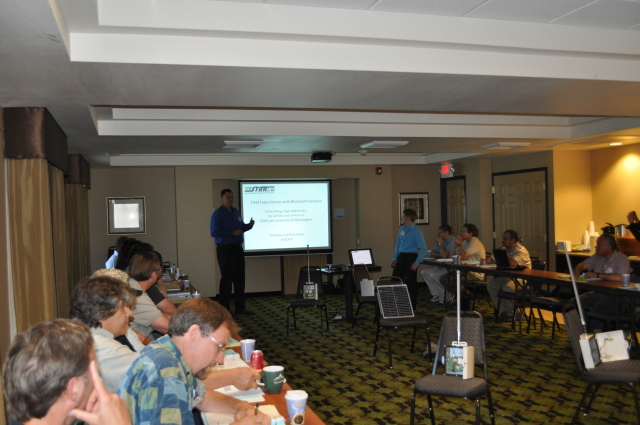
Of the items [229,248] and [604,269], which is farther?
[229,248]

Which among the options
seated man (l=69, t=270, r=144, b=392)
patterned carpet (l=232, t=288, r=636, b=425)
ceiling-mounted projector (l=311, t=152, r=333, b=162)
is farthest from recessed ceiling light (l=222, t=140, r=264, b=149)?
seated man (l=69, t=270, r=144, b=392)

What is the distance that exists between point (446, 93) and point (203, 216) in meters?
6.80

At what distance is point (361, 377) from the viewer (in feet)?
18.2

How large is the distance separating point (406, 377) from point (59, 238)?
11.8 ft

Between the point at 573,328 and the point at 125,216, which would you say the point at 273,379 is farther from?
the point at 125,216

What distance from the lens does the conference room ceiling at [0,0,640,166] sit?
3.29 m

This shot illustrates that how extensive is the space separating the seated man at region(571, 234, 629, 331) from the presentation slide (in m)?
5.48

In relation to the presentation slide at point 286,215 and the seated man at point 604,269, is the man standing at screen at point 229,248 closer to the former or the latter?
the presentation slide at point 286,215

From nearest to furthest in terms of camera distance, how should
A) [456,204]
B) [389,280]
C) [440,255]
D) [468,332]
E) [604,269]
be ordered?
[468,332]
[389,280]
[604,269]
[440,255]
[456,204]

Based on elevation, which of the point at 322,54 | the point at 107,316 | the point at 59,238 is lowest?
the point at 107,316

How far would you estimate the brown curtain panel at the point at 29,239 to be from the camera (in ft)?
14.1

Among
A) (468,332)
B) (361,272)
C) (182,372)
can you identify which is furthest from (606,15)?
(361,272)

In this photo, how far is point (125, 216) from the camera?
1040 centimetres

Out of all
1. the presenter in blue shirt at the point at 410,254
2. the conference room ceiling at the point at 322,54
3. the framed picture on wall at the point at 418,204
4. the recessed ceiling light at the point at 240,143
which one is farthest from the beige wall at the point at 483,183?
the recessed ceiling light at the point at 240,143
